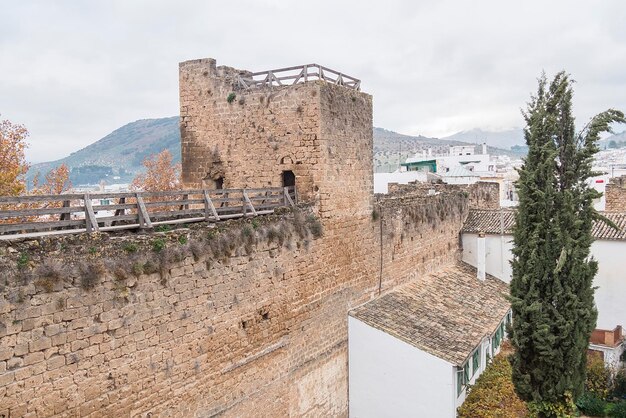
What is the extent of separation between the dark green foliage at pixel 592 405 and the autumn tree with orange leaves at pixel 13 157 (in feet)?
81.9

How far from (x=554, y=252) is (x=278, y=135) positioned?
25.9 feet

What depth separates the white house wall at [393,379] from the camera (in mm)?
14930

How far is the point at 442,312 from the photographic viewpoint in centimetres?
1894

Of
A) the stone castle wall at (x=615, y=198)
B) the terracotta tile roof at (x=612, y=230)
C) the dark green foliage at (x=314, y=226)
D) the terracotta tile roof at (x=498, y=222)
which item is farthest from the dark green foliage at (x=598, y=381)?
the stone castle wall at (x=615, y=198)

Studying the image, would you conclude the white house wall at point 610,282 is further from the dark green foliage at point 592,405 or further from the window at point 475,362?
the window at point 475,362

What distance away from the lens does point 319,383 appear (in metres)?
14.9

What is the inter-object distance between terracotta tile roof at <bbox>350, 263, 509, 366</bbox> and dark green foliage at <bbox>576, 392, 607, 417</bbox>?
3.79m

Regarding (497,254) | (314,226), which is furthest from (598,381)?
(314,226)

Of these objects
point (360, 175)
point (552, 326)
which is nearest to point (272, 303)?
point (360, 175)

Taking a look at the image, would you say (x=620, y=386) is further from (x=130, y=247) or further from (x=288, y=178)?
(x=130, y=247)

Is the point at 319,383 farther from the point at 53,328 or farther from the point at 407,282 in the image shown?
the point at 53,328

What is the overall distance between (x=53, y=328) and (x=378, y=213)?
11488 mm

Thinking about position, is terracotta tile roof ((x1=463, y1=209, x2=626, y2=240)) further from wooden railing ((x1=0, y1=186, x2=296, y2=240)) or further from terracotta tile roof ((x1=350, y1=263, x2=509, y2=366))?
wooden railing ((x1=0, y1=186, x2=296, y2=240))

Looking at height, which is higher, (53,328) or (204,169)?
(204,169)
